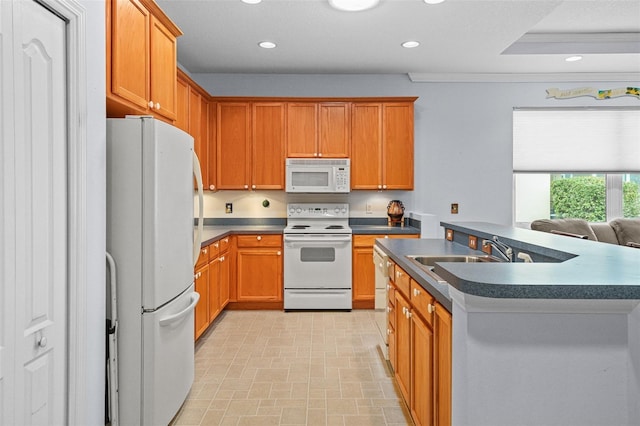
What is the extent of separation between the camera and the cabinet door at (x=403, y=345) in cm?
211

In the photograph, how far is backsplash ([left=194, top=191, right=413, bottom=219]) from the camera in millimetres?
4922

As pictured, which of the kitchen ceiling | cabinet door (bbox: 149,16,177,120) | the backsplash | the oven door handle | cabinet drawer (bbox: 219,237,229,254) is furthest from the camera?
the backsplash

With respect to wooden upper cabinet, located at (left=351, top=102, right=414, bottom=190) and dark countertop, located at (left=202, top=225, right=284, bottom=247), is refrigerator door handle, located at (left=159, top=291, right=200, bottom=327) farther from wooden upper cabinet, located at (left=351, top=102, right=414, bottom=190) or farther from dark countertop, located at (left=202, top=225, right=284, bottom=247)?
wooden upper cabinet, located at (left=351, top=102, right=414, bottom=190)

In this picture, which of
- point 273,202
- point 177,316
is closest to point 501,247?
point 177,316

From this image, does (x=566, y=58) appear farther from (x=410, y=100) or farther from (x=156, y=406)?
(x=156, y=406)

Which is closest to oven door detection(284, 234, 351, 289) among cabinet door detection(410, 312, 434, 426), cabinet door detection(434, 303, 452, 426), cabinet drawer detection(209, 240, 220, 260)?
cabinet drawer detection(209, 240, 220, 260)

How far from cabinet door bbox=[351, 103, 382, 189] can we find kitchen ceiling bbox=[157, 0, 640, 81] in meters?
0.52

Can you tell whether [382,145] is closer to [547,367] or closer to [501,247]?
[501,247]

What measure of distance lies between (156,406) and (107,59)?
5.54 feet

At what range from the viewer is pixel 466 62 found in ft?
14.6

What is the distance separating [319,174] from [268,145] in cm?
67

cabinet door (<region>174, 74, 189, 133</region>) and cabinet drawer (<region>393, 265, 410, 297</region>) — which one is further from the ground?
cabinet door (<region>174, 74, 189, 133</region>)

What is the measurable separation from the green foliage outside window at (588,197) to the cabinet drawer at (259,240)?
3419 millimetres

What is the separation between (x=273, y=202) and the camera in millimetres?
4938
